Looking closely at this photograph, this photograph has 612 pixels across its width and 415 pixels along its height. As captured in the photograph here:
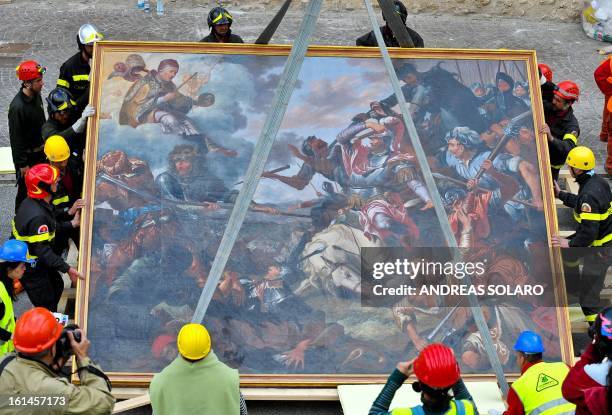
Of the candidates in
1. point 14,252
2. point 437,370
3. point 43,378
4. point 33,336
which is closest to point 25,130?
point 14,252

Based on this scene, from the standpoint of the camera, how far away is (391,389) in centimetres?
484

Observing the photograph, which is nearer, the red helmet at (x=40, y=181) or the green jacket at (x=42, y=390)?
the green jacket at (x=42, y=390)

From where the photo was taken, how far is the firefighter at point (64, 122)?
796 cm

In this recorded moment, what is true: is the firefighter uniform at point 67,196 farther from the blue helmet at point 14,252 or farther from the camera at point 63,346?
the camera at point 63,346

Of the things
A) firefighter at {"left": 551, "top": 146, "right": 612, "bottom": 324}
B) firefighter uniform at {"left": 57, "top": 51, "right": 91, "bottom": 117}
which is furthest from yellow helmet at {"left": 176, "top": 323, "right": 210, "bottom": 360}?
firefighter uniform at {"left": 57, "top": 51, "right": 91, "bottom": 117}

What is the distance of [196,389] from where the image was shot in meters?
5.05

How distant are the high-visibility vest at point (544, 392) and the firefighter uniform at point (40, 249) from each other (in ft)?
12.3

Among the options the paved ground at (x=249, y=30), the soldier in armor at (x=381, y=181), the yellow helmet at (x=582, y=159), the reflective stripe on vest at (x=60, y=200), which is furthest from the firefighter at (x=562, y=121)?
the reflective stripe on vest at (x=60, y=200)

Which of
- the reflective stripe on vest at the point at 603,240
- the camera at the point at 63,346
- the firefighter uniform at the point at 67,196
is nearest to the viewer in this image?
the camera at the point at 63,346

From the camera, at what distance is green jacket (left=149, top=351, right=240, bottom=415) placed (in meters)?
5.05

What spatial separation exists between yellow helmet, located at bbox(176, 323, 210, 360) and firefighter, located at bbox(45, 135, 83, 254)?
260 centimetres

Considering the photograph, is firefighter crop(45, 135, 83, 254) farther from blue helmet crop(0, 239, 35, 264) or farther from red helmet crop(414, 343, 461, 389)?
red helmet crop(414, 343, 461, 389)

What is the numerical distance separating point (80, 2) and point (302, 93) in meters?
8.50

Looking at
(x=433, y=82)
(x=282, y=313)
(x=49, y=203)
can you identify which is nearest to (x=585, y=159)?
(x=433, y=82)
